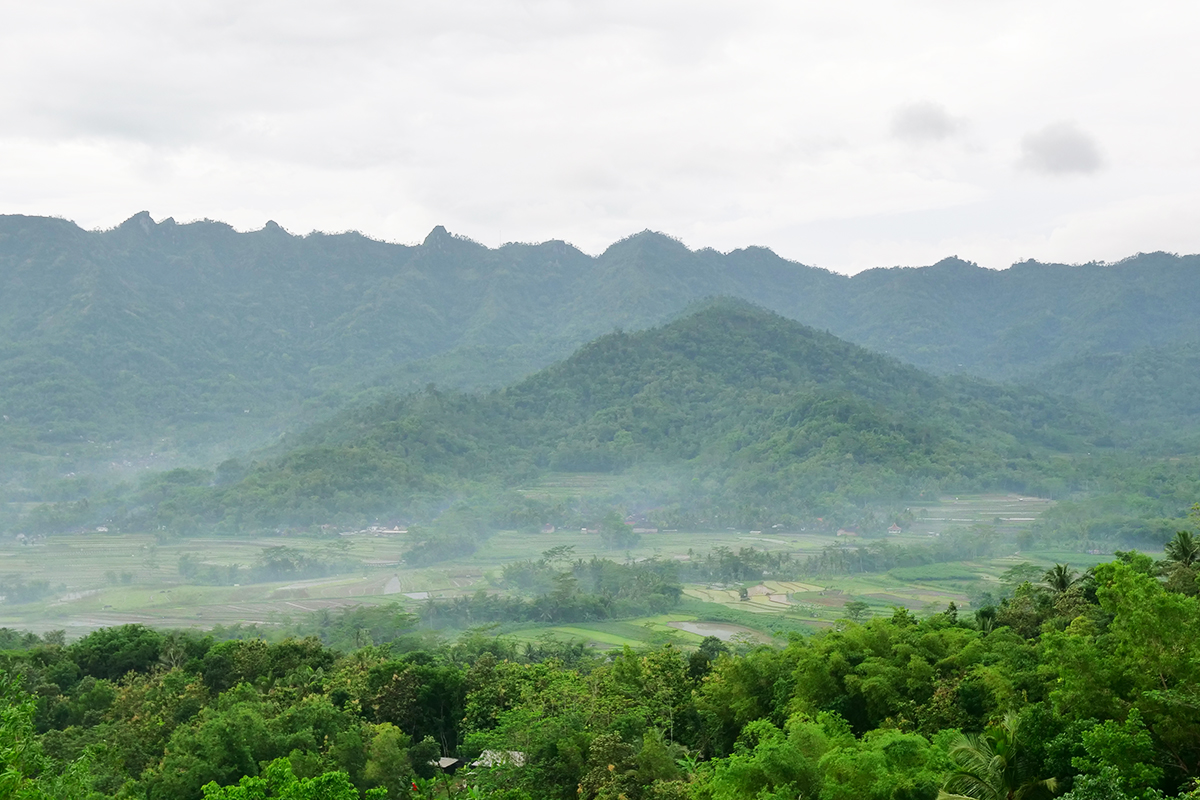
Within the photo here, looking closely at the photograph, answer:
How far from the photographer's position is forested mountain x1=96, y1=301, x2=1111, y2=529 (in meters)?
85.6

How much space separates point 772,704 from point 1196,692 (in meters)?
10.6

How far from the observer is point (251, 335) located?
170125 mm

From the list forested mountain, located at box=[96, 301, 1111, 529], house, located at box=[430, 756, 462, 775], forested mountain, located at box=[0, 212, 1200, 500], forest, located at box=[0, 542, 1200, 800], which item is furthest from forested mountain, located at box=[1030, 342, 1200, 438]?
house, located at box=[430, 756, 462, 775]

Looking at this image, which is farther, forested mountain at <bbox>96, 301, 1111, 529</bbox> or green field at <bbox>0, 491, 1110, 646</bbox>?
Answer: forested mountain at <bbox>96, 301, 1111, 529</bbox>

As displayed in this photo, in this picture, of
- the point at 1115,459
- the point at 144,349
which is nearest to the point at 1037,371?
the point at 1115,459

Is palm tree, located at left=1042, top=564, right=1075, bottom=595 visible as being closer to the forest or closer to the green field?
the forest

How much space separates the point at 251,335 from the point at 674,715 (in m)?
160

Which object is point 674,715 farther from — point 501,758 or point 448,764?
point 501,758

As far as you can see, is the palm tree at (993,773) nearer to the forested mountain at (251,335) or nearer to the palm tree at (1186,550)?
the palm tree at (1186,550)

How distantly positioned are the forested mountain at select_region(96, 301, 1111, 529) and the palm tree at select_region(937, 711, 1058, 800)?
228 feet

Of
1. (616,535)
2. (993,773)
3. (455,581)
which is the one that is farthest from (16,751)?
(616,535)

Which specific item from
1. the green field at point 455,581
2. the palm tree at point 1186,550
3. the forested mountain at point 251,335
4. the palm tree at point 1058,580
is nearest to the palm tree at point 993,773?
the palm tree at point 1186,550

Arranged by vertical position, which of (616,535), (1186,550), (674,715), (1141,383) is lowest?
(616,535)

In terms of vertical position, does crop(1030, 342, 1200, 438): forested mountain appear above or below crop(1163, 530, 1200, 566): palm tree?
above
